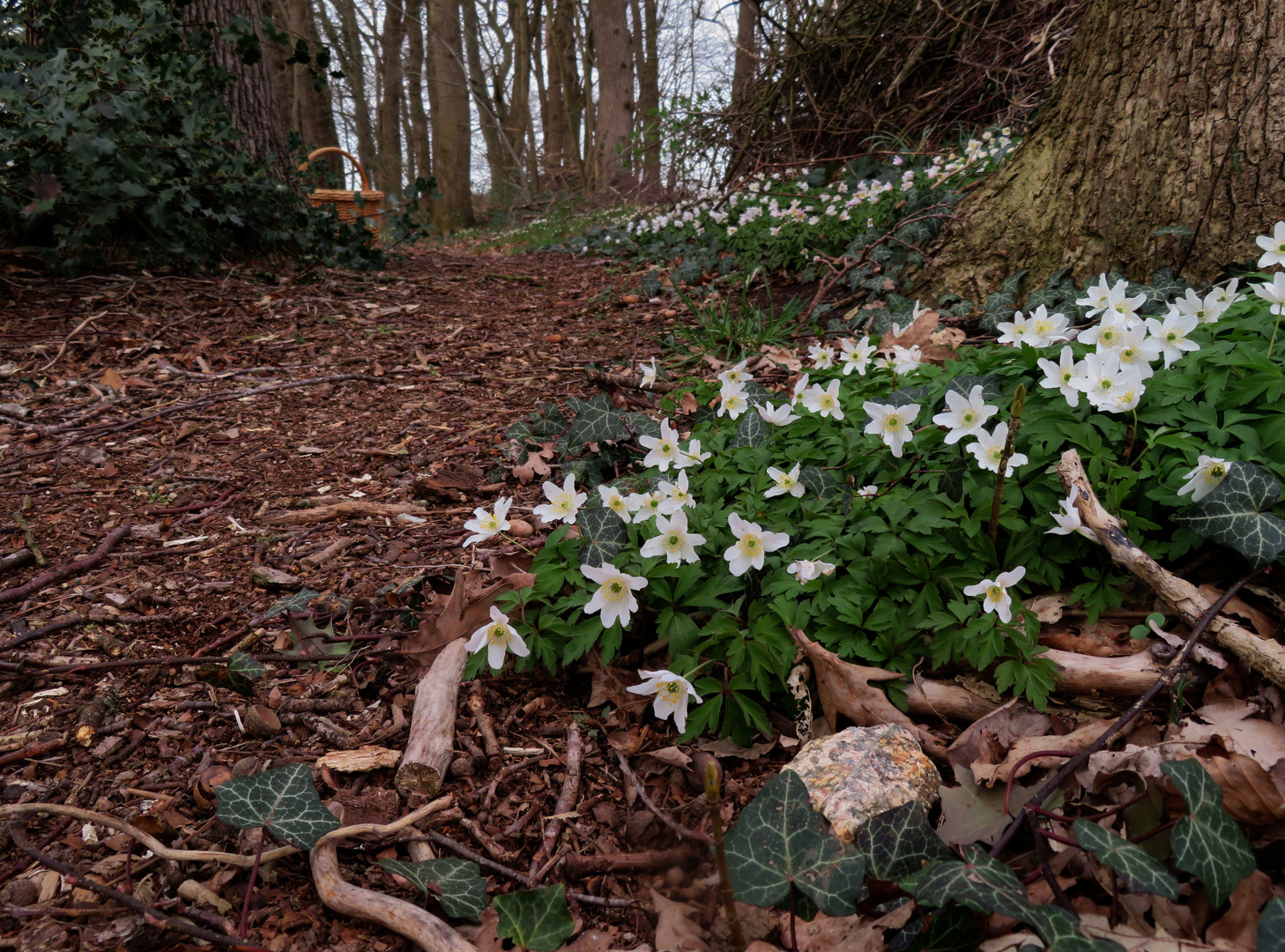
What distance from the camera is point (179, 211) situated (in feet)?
16.3

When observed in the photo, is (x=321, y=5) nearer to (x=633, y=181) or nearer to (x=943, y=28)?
(x=633, y=181)

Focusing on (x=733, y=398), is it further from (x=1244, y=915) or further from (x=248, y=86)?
(x=248, y=86)

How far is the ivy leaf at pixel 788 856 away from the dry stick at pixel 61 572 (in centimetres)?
242

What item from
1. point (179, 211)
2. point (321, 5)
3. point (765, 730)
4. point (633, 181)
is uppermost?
point (321, 5)

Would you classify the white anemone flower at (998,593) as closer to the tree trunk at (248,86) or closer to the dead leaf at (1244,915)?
the dead leaf at (1244,915)

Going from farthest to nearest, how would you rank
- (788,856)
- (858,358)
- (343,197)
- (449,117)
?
(449,117)
(343,197)
(858,358)
(788,856)

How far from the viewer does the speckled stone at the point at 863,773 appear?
1477mm

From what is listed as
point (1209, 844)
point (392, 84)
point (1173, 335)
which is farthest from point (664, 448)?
point (392, 84)

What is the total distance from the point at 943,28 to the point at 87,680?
7.67m

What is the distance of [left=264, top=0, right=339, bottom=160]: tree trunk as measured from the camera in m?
11.8

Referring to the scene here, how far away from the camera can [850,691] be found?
5.82ft

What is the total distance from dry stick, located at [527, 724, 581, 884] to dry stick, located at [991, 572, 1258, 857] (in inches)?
35.2

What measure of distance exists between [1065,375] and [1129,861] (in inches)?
47.0

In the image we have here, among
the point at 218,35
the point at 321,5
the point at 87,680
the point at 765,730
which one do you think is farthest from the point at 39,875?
the point at 321,5
